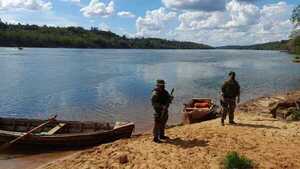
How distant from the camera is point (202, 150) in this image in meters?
12.9

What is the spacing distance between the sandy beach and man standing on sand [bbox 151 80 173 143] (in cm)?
51

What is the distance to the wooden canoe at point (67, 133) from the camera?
58.8ft

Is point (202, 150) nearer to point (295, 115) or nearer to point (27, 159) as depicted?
point (295, 115)

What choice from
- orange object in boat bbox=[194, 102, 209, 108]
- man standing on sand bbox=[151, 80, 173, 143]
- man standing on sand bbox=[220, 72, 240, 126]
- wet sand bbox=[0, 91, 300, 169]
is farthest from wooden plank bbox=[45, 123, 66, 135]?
orange object in boat bbox=[194, 102, 209, 108]

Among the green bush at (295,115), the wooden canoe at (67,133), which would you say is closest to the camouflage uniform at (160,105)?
the wooden canoe at (67,133)

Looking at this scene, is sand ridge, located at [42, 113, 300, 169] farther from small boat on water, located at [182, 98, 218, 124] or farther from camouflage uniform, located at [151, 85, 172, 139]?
small boat on water, located at [182, 98, 218, 124]

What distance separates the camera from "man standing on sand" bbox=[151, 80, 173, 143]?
45.9ft

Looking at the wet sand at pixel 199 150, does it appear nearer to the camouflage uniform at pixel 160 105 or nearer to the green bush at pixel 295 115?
the camouflage uniform at pixel 160 105

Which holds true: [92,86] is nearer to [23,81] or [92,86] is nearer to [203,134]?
[23,81]

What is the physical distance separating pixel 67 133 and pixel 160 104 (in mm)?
6978

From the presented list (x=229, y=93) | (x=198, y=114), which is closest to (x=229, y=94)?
(x=229, y=93)

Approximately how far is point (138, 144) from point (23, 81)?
3928cm

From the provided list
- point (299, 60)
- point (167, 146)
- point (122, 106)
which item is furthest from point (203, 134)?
point (299, 60)

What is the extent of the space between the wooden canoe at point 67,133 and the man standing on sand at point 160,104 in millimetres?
4367
